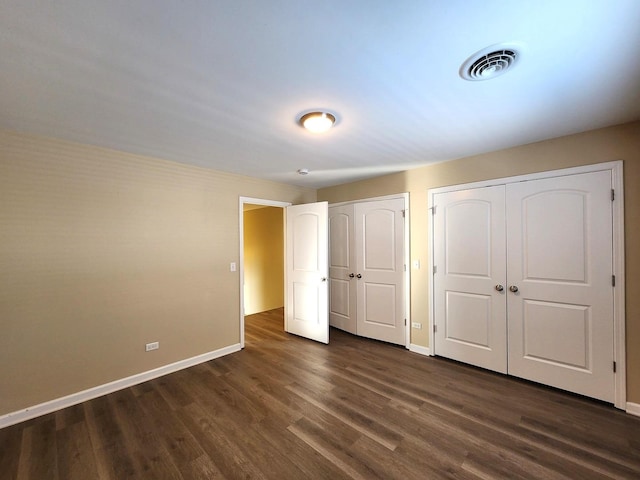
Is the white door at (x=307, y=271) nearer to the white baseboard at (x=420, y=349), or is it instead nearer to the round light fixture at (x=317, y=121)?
the white baseboard at (x=420, y=349)

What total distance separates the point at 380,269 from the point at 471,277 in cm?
114

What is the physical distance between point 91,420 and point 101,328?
2.50 ft

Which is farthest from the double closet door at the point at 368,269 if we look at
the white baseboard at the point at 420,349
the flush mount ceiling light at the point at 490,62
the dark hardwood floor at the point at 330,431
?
the flush mount ceiling light at the point at 490,62

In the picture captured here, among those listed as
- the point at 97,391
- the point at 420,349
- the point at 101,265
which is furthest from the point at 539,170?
the point at 97,391

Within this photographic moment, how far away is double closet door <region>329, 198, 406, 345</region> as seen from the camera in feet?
11.6

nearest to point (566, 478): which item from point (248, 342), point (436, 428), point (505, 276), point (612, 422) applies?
point (436, 428)

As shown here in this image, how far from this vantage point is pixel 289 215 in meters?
4.12

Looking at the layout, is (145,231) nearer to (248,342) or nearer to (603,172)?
(248,342)

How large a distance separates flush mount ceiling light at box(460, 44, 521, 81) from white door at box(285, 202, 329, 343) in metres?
2.40

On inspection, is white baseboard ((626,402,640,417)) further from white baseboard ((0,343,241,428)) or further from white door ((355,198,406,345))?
white baseboard ((0,343,241,428))

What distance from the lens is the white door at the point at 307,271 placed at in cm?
370

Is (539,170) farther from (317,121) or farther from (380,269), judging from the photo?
(317,121)

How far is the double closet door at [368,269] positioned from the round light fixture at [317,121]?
185cm

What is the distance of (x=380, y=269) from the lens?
3.69 m
